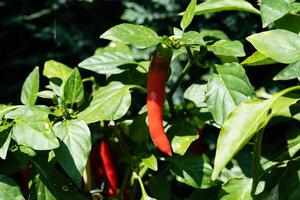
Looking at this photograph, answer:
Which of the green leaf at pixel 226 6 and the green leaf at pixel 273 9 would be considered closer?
the green leaf at pixel 273 9

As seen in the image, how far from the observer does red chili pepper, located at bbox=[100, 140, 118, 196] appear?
1257 millimetres

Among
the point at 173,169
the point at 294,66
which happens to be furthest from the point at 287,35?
the point at 173,169

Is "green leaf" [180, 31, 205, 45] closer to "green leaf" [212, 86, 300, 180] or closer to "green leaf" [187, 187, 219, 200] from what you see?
"green leaf" [212, 86, 300, 180]

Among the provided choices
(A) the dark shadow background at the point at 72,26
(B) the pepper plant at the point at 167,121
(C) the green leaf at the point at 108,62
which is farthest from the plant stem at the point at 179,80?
(A) the dark shadow background at the point at 72,26

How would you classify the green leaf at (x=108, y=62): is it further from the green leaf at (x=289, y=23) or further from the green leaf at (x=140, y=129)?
the green leaf at (x=289, y=23)

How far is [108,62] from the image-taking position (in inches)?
45.1

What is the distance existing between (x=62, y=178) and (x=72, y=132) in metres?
0.11

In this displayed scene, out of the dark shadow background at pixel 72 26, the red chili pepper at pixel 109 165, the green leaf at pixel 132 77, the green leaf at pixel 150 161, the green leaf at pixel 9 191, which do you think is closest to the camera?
the green leaf at pixel 9 191

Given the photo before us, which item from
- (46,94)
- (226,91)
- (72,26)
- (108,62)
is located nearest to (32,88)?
(46,94)

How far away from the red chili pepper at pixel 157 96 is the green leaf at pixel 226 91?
0.30 feet

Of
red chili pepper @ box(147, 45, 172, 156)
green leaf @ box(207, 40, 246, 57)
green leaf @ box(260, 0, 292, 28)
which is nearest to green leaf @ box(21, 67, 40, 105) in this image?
red chili pepper @ box(147, 45, 172, 156)

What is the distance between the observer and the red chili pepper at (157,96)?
1021 millimetres

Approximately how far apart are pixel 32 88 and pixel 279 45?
1.60ft

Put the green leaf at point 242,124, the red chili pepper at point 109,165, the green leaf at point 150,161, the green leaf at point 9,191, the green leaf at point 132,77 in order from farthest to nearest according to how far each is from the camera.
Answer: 1. the red chili pepper at point 109,165
2. the green leaf at point 132,77
3. the green leaf at point 150,161
4. the green leaf at point 9,191
5. the green leaf at point 242,124
